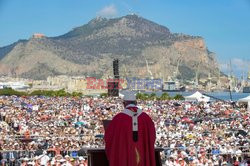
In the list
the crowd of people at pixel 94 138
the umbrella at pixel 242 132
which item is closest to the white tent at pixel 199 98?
the crowd of people at pixel 94 138

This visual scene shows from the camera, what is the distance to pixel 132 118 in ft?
17.7

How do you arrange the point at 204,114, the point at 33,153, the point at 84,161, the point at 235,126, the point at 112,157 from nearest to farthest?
the point at 112,157
the point at 84,161
the point at 33,153
the point at 235,126
the point at 204,114

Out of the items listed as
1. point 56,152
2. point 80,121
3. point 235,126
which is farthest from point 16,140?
point 235,126

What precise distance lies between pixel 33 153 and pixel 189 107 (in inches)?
749

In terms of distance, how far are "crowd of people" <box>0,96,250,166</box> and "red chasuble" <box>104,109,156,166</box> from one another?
162cm

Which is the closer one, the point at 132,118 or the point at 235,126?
the point at 132,118

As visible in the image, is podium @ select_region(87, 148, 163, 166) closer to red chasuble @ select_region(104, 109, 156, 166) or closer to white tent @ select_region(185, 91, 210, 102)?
red chasuble @ select_region(104, 109, 156, 166)

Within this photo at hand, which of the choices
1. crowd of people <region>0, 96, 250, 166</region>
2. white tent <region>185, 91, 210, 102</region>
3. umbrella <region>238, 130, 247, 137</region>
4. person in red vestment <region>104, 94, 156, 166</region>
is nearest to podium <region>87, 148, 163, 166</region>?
person in red vestment <region>104, 94, 156, 166</region>

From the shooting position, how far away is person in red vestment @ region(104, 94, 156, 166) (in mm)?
5336

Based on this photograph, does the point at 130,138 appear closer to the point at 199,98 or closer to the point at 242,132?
the point at 242,132

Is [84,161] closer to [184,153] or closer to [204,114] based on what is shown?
[184,153]

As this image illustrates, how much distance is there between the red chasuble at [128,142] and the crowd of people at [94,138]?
1621 mm

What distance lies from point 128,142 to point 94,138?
438 inches

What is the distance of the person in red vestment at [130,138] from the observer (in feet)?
17.5
